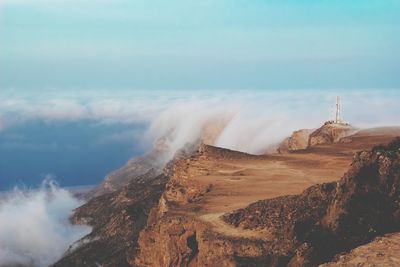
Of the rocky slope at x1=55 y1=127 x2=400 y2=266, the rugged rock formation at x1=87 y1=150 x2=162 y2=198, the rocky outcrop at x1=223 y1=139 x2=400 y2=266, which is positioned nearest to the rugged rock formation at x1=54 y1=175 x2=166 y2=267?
the rocky slope at x1=55 y1=127 x2=400 y2=266

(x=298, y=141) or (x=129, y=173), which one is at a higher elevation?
(x=298, y=141)

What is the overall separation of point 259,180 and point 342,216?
22245mm

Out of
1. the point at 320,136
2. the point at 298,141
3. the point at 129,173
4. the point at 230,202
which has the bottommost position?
the point at 129,173

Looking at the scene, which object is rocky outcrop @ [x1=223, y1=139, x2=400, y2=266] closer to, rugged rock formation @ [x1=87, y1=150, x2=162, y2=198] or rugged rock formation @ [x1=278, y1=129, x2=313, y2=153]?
rugged rock formation @ [x1=278, y1=129, x2=313, y2=153]

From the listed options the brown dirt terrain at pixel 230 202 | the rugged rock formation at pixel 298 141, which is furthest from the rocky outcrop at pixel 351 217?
the rugged rock formation at pixel 298 141

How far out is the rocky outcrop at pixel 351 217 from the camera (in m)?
24.9

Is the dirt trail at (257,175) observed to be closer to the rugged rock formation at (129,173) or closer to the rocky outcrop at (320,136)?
the rocky outcrop at (320,136)

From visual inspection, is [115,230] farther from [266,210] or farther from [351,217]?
[351,217]

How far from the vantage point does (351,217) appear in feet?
86.2

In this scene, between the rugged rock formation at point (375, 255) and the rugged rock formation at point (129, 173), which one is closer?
the rugged rock formation at point (375, 255)

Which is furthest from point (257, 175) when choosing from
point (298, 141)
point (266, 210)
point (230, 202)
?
point (298, 141)

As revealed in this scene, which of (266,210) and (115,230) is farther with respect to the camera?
(115,230)

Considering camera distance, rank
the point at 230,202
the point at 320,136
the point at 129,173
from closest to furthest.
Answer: the point at 230,202, the point at 320,136, the point at 129,173

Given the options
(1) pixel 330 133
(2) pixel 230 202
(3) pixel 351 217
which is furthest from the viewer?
(1) pixel 330 133
